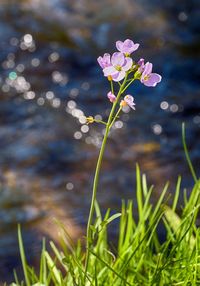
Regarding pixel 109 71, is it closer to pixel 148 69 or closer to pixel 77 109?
pixel 148 69

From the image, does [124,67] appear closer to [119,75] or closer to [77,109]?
[119,75]

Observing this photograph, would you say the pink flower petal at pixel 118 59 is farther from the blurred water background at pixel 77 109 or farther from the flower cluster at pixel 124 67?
the blurred water background at pixel 77 109

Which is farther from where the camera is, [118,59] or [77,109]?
[77,109]

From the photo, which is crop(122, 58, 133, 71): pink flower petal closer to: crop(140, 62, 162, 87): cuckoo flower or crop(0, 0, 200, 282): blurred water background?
crop(140, 62, 162, 87): cuckoo flower

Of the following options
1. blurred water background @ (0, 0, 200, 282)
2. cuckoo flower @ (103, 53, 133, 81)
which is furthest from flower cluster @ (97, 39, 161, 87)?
blurred water background @ (0, 0, 200, 282)

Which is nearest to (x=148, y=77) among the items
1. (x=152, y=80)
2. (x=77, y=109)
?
(x=152, y=80)

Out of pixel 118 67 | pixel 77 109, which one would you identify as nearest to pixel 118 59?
pixel 118 67

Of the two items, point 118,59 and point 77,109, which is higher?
point 118,59
